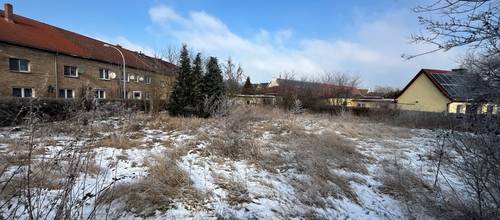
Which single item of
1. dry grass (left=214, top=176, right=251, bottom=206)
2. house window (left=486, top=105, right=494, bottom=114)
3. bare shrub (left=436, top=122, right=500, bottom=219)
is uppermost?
house window (left=486, top=105, right=494, bottom=114)

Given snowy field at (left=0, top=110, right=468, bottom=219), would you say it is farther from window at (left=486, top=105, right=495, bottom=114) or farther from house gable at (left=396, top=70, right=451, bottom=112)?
house gable at (left=396, top=70, right=451, bottom=112)

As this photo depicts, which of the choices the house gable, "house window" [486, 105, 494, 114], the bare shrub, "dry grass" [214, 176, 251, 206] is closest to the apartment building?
"dry grass" [214, 176, 251, 206]

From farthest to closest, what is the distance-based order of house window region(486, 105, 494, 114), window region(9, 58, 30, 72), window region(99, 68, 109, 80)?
window region(99, 68, 109, 80)
window region(9, 58, 30, 72)
house window region(486, 105, 494, 114)

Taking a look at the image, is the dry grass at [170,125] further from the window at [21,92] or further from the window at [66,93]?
the window at [66,93]

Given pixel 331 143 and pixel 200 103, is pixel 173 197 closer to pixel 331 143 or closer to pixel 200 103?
pixel 331 143

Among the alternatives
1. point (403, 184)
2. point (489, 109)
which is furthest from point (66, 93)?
point (489, 109)

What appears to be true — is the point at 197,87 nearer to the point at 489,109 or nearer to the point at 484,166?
the point at 489,109

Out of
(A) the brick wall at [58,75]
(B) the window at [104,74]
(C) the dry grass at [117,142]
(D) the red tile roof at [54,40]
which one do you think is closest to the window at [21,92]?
(A) the brick wall at [58,75]

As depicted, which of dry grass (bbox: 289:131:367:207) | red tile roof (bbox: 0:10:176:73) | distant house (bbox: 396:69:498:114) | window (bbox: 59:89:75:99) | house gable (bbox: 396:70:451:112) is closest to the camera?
dry grass (bbox: 289:131:367:207)

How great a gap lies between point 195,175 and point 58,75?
21295 mm

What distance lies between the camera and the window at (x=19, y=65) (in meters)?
17.9

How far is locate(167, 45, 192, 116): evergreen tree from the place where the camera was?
15.2 metres

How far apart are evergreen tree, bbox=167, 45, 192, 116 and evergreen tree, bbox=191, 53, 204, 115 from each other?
11.0 inches

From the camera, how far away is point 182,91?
15.6m
